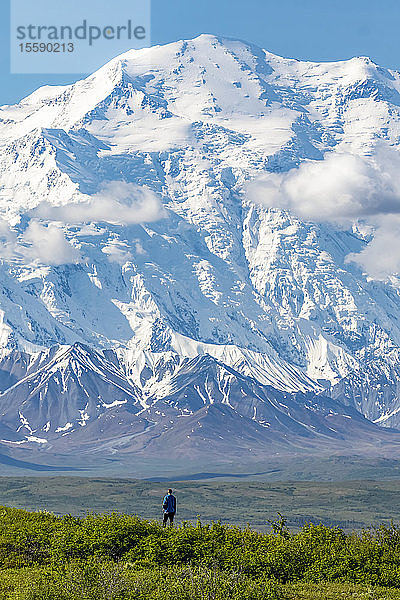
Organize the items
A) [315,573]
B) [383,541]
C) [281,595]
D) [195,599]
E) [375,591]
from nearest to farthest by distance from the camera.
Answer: [195,599], [281,595], [375,591], [315,573], [383,541]

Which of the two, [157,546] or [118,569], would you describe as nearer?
[118,569]

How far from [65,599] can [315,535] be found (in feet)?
68.6

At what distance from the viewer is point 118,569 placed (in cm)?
4878

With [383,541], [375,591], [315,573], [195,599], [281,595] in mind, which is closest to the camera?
[195,599]

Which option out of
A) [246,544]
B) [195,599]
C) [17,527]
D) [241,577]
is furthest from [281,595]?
[17,527]

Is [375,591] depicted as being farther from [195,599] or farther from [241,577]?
[195,599]

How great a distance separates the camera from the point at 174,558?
2185 inches

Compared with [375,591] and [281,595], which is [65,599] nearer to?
[281,595]

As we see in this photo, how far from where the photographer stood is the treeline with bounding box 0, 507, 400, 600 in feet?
153

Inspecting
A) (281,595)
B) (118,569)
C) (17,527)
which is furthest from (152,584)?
(17,527)

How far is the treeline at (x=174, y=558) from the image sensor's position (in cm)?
4672

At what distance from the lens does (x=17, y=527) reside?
61.0 m

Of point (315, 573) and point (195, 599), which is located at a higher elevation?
point (195, 599)

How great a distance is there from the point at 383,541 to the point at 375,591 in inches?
358
